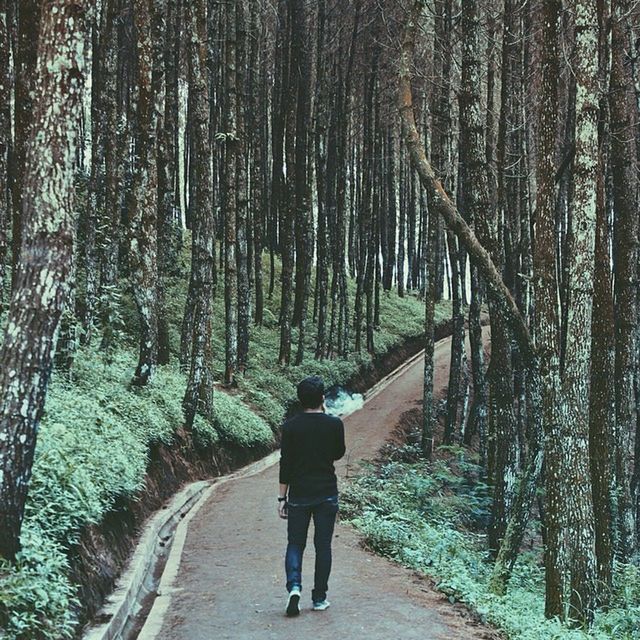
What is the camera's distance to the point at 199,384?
13.9 m

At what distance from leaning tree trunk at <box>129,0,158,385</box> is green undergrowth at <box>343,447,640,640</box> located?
4325mm

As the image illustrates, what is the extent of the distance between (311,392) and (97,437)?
12.8ft

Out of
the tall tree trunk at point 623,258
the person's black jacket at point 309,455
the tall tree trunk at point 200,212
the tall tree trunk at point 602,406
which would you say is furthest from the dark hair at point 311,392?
the tall tree trunk at point 200,212

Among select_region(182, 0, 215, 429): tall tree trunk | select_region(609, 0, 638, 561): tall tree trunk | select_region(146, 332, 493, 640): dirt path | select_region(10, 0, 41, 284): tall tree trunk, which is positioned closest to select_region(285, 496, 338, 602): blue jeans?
select_region(146, 332, 493, 640): dirt path

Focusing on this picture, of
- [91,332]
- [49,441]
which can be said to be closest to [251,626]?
[49,441]

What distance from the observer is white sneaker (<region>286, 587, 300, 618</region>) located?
6.35 metres

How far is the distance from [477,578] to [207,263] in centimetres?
775

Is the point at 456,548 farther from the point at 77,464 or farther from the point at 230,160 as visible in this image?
the point at 230,160

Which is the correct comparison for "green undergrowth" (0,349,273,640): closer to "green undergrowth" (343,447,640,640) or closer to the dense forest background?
the dense forest background

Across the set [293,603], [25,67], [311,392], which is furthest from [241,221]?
[293,603]

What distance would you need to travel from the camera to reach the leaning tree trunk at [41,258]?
5453mm

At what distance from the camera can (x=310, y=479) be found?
644 centimetres

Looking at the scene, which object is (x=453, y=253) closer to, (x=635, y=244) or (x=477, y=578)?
(x=635, y=244)

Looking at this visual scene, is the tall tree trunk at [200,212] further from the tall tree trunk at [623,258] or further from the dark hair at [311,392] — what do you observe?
the dark hair at [311,392]
